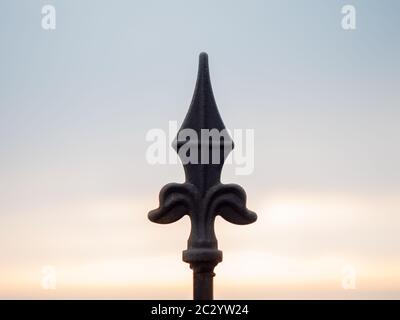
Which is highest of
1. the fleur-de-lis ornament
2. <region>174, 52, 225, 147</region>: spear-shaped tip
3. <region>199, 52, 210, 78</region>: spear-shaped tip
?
<region>199, 52, 210, 78</region>: spear-shaped tip

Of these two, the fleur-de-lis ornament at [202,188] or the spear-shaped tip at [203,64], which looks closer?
the fleur-de-lis ornament at [202,188]

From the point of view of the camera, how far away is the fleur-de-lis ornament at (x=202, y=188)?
385 cm

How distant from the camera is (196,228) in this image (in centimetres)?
386

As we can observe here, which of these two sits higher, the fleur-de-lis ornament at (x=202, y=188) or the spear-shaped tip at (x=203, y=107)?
the spear-shaped tip at (x=203, y=107)

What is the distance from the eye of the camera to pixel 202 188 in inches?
153

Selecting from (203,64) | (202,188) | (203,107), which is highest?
(203,64)

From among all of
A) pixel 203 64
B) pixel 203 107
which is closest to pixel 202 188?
pixel 203 107

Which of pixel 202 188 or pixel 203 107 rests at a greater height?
pixel 203 107

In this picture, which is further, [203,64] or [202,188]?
[203,64]

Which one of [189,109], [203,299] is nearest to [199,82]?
[189,109]

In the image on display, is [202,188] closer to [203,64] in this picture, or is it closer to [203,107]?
[203,107]

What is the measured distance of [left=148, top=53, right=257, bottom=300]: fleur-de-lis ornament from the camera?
3.85 m
